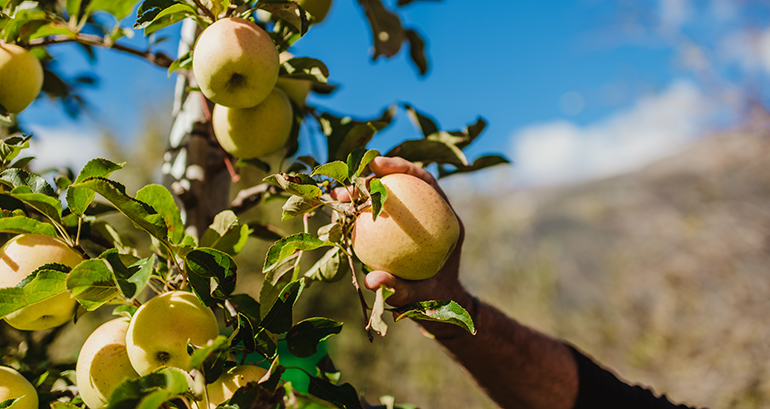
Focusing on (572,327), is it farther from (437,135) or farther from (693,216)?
(437,135)

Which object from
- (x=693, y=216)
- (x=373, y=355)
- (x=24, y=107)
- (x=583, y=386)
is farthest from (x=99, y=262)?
(x=373, y=355)

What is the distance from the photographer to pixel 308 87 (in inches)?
35.5

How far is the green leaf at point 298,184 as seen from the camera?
0.55 meters

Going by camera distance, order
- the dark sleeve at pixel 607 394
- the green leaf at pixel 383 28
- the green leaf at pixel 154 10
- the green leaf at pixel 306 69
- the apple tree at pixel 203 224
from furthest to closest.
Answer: the dark sleeve at pixel 607 394
the green leaf at pixel 383 28
the green leaf at pixel 306 69
the green leaf at pixel 154 10
the apple tree at pixel 203 224

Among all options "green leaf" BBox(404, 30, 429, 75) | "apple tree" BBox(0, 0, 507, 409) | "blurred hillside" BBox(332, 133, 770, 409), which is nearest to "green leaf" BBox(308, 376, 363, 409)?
"apple tree" BBox(0, 0, 507, 409)

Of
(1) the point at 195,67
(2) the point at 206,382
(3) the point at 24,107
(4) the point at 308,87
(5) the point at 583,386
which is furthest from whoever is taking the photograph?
(5) the point at 583,386

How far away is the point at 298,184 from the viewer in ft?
1.82

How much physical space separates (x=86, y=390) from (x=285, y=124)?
46 centimetres

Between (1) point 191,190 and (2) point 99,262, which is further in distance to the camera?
(1) point 191,190

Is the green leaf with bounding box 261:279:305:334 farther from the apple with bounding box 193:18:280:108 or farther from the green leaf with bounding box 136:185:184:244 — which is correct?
the apple with bounding box 193:18:280:108

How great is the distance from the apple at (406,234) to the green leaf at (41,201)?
357mm

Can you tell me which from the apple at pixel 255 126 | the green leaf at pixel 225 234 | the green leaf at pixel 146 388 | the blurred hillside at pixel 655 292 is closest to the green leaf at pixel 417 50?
the apple at pixel 255 126

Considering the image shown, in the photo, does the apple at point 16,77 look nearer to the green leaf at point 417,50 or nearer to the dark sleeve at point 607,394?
the green leaf at point 417,50

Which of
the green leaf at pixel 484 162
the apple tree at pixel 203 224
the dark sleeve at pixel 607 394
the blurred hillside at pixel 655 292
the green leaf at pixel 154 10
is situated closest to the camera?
the apple tree at pixel 203 224
